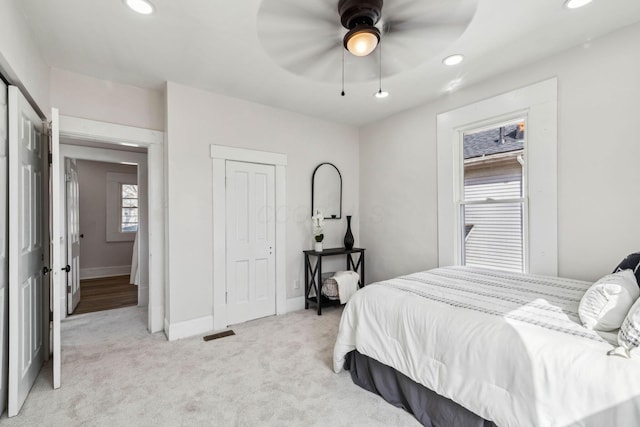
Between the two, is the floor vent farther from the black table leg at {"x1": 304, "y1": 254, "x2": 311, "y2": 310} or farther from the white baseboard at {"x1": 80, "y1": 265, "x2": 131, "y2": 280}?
the white baseboard at {"x1": 80, "y1": 265, "x2": 131, "y2": 280}

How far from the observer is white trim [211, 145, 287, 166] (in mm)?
3324

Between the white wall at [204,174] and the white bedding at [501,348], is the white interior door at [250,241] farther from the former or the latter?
the white bedding at [501,348]

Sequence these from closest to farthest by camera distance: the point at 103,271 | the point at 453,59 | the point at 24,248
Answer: the point at 24,248 → the point at 453,59 → the point at 103,271

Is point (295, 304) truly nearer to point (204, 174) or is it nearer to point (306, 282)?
point (306, 282)

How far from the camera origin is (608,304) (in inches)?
56.2

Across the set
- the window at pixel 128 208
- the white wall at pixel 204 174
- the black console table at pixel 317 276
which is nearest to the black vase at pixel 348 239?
the black console table at pixel 317 276

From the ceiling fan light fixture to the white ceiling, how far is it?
13 cm

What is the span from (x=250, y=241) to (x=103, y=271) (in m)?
4.52

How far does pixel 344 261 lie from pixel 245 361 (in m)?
2.16

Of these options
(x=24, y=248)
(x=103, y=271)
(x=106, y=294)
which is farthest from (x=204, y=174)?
(x=103, y=271)

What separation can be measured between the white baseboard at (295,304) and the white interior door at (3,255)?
8.20 ft

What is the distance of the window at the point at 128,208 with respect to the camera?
6484mm

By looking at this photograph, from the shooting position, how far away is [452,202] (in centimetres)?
334

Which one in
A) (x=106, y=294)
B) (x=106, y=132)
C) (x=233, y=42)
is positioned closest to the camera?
(x=233, y=42)
